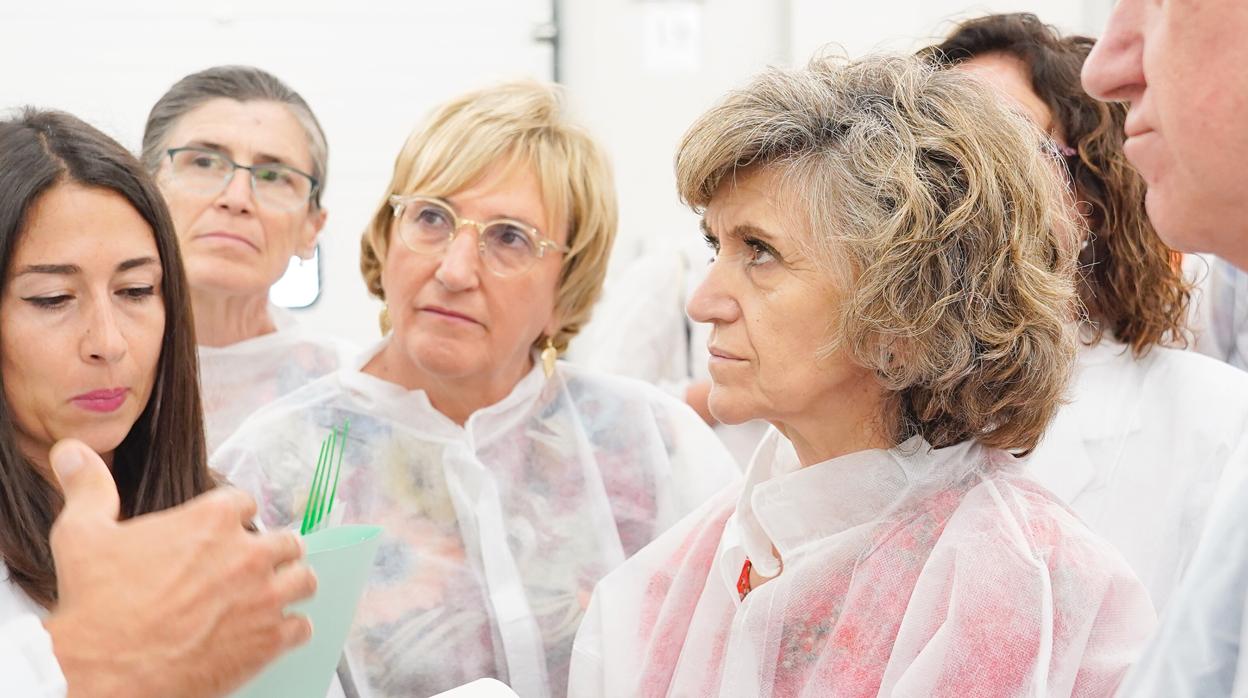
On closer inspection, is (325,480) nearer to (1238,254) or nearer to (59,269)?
(59,269)

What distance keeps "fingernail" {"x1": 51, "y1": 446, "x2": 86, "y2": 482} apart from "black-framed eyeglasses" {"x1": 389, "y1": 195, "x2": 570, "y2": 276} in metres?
0.97

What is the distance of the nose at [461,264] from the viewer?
6.89 ft

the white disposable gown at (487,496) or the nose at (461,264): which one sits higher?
the nose at (461,264)

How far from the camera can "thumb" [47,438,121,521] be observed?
1208 millimetres

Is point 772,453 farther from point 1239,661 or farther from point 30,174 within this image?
point 30,174

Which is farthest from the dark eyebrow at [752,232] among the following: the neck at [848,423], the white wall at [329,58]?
the white wall at [329,58]

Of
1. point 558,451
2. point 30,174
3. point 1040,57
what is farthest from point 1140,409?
point 30,174

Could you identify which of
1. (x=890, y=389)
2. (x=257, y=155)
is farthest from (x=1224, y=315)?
(x=257, y=155)

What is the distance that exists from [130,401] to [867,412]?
1.00 meters

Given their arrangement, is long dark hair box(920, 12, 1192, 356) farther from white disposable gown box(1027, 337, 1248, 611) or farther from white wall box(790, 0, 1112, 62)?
white wall box(790, 0, 1112, 62)

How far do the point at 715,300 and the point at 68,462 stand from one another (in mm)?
800

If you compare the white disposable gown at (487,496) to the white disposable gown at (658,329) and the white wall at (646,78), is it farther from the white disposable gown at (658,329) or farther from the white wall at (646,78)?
the white wall at (646,78)

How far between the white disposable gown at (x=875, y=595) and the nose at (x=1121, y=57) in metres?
0.56

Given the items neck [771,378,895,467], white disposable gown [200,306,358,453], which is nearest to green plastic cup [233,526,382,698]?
neck [771,378,895,467]
